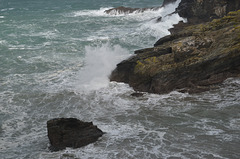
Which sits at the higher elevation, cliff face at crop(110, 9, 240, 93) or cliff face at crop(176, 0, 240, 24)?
cliff face at crop(176, 0, 240, 24)

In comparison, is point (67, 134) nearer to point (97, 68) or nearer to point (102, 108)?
point (102, 108)

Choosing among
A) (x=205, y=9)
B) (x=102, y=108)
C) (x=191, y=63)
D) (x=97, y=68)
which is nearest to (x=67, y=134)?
(x=102, y=108)

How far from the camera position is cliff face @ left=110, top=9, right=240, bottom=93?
16438 millimetres

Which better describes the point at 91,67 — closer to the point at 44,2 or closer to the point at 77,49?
the point at 77,49

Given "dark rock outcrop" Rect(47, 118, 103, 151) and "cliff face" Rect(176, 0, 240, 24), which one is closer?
"dark rock outcrop" Rect(47, 118, 103, 151)

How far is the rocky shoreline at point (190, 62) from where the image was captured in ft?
54.0

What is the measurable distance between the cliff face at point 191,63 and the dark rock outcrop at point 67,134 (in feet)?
18.8

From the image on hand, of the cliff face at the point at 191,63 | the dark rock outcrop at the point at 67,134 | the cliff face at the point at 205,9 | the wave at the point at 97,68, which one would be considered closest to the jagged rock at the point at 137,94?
the cliff face at the point at 191,63

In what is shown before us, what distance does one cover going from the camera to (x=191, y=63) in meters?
16.6

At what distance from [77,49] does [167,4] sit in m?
21.8

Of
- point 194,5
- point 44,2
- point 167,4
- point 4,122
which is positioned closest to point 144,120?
point 4,122

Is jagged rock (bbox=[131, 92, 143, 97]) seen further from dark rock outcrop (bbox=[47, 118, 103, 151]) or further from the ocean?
dark rock outcrop (bbox=[47, 118, 103, 151])

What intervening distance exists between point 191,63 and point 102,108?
512 cm

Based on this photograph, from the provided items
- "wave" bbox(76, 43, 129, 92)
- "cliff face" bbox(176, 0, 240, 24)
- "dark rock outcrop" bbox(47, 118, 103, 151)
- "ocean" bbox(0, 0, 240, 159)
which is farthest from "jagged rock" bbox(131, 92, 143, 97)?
"cliff face" bbox(176, 0, 240, 24)
